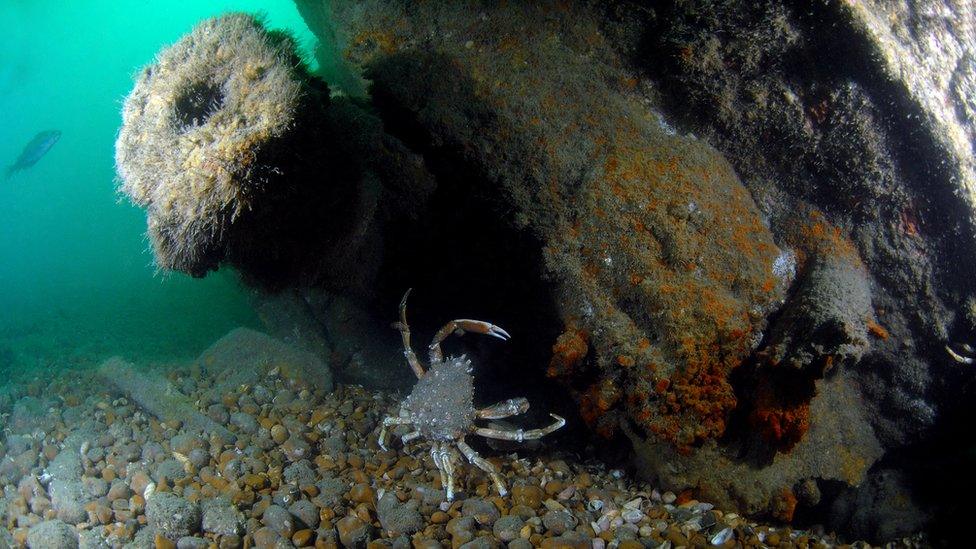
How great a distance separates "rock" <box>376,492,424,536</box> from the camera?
2.71 metres

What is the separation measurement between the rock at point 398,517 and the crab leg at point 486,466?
1.77ft

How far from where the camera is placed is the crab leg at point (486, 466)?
3.07 meters

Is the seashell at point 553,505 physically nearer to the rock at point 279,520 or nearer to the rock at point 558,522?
the rock at point 558,522

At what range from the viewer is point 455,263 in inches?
143

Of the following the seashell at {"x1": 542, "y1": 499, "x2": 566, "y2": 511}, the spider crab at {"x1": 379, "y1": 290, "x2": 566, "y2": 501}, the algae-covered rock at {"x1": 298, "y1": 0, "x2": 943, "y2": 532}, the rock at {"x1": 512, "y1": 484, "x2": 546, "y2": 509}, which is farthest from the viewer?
the spider crab at {"x1": 379, "y1": 290, "x2": 566, "y2": 501}

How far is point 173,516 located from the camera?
2.71 m

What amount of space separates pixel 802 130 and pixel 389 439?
12.2 feet

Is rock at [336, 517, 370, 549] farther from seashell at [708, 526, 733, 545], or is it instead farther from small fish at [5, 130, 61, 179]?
small fish at [5, 130, 61, 179]

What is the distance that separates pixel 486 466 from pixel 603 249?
173cm

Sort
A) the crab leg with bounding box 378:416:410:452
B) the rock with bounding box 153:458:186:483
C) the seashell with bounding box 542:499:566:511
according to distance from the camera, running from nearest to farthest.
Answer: the seashell with bounding box 542:499:566:511 → the rock with bounding box 153:458:186:483 → the crab leg with bounding box 378:416:410:452

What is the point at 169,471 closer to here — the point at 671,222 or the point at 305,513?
the point at 305,513

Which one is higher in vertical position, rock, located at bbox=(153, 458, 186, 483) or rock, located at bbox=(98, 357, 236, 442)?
rock, located at bbox=(153, 458, 186, 483)

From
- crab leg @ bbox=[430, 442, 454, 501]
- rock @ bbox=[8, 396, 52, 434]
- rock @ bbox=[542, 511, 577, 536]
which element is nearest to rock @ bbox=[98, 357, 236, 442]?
rock @ bbox=[8, 396, 52, 434]

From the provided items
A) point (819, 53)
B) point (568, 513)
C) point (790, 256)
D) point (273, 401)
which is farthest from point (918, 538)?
point (273, 401)
